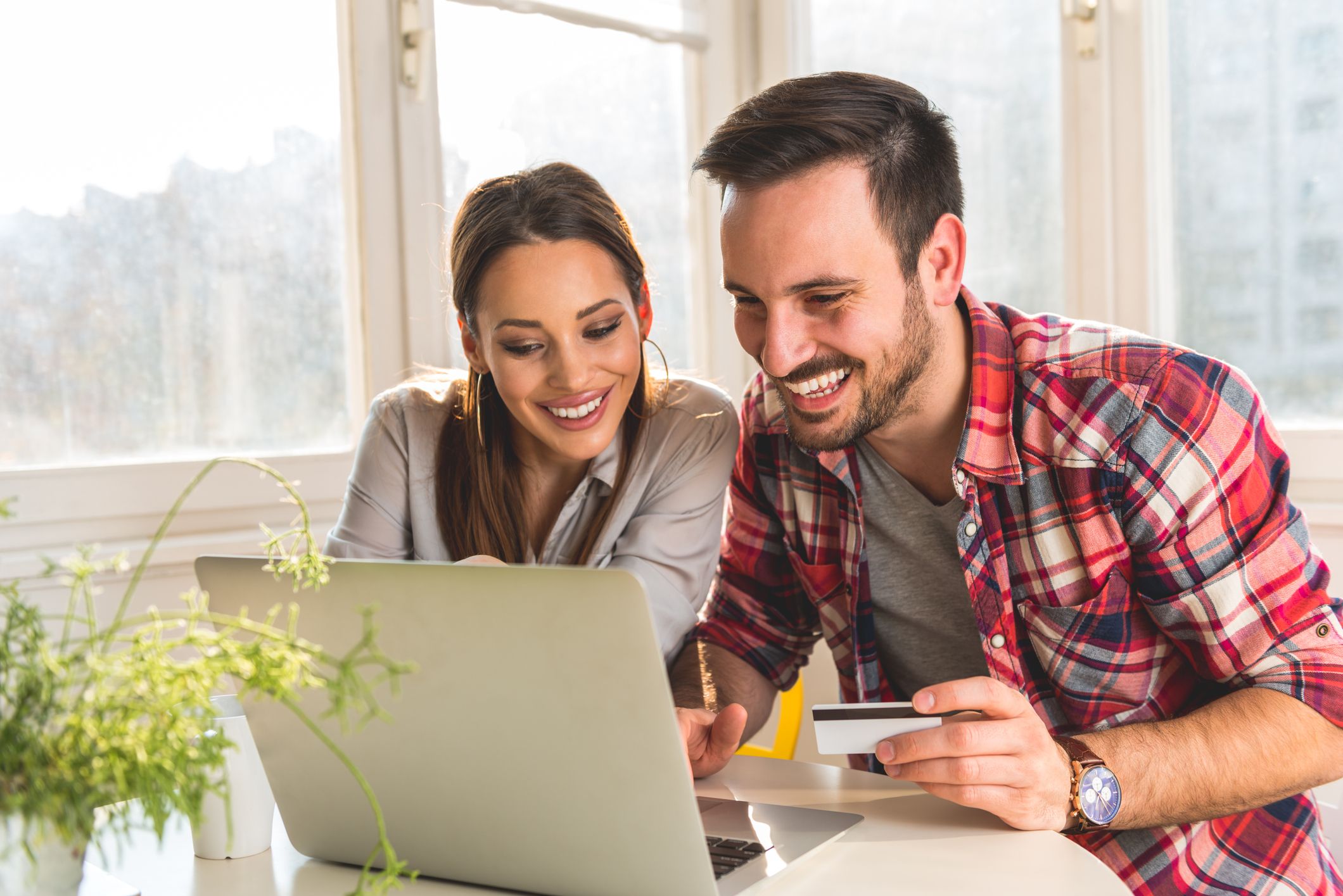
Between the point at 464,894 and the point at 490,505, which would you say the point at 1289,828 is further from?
the point at 490,505

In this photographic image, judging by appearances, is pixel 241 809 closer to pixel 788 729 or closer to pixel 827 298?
pixel 827 298

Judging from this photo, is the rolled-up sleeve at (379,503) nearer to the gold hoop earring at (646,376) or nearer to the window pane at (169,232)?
the gold hoop earring at (646,376)

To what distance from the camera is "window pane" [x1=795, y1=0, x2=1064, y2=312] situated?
256 cm

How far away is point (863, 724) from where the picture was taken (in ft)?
3.21

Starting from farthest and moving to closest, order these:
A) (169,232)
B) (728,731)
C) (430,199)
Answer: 1. (430,199)
2. (169,232)
3. (728,731)

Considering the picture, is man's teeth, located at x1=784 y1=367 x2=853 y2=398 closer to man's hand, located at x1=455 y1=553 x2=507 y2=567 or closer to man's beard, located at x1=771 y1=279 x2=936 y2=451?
man's beard, located at x1=771 y1=279 x2=936 y2=451

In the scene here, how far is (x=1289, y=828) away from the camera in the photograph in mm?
1247

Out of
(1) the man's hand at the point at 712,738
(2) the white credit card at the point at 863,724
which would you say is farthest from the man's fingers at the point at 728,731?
(2) the white credit card at the point at 863,724

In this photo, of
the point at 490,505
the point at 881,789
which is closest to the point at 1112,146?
the point at 490,505

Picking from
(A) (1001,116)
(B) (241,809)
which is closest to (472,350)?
(B) (241,809)

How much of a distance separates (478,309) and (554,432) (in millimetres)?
210

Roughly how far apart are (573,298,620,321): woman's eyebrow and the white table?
749 millimetres

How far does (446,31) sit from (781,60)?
0.89m

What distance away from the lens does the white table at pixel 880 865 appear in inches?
34.1
